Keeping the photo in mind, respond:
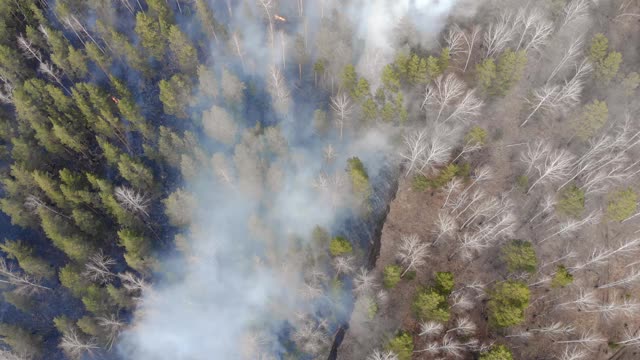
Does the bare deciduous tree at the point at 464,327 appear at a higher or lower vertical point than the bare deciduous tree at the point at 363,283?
lower

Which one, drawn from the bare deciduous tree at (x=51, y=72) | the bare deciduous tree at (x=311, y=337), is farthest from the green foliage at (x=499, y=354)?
the bare deciduous tree at (x=51, y=72)

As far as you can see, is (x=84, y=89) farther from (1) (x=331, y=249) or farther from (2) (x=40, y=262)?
(1) (x=331, y=249)

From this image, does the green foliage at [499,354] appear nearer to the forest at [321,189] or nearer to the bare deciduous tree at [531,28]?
the forest at [321,189]

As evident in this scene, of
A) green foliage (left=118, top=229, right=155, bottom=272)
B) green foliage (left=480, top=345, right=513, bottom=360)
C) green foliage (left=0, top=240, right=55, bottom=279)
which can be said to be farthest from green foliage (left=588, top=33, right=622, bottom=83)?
green foliage (left=0, top=240, right=55, bottom=279)

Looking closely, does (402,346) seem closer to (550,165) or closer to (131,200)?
(550,165)

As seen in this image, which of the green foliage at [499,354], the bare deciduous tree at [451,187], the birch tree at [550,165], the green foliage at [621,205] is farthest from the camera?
the bare deciduous tree at [451,187]

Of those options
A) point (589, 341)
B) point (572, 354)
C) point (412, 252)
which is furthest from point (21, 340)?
point (589, 341)
